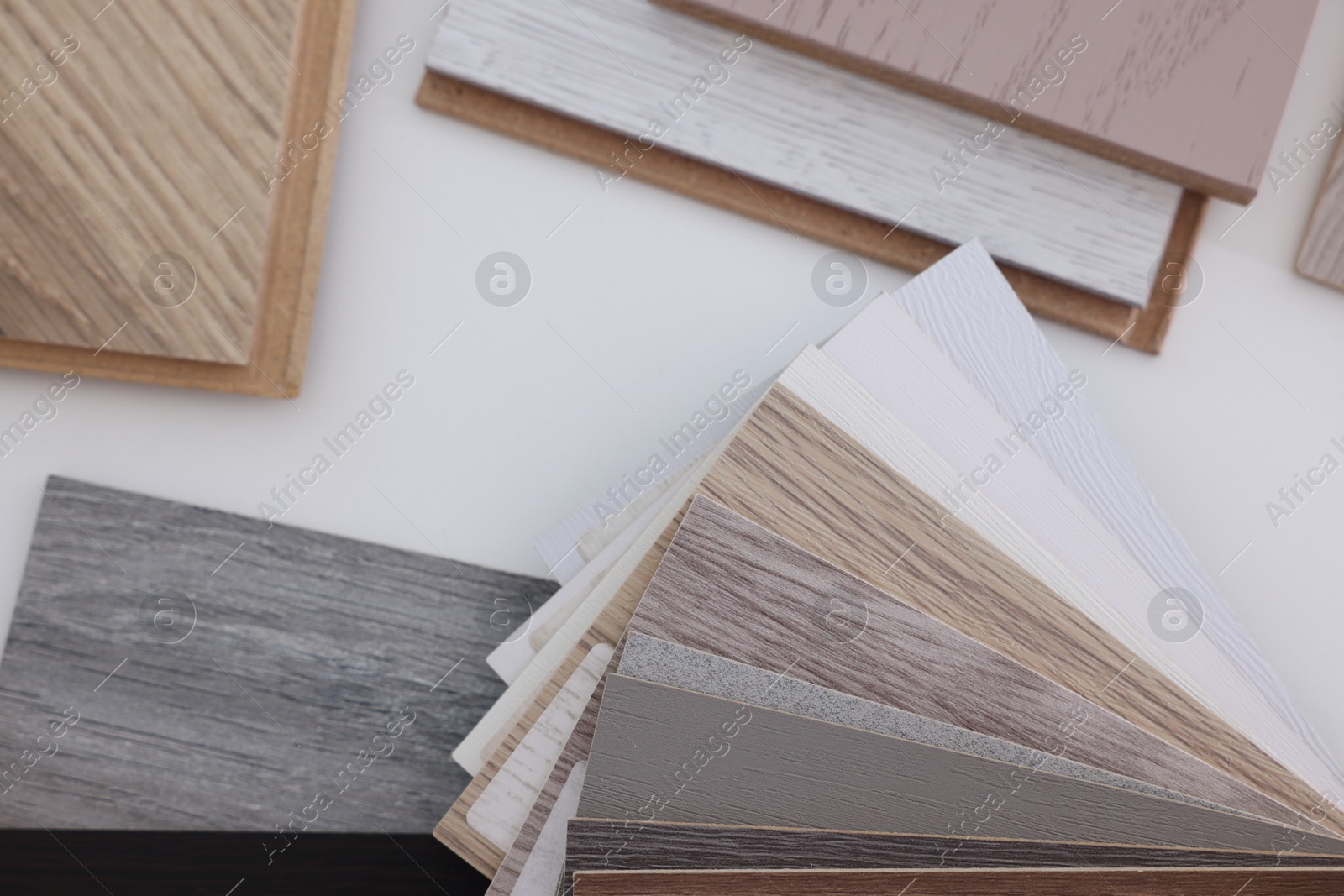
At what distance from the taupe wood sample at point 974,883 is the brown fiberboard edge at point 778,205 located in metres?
0.74

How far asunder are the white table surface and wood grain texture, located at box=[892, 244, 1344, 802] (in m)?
0.17

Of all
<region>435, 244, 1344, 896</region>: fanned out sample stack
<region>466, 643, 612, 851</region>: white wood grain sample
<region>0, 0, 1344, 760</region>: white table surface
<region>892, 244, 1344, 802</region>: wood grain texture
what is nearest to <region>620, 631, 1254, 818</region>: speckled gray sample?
<region>435, 244, 1344, 896</region>: fanned out sample stack

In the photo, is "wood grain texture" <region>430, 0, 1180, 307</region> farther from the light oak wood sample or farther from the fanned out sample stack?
the light oak wood sample

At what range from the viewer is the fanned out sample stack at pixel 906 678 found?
3.02ft

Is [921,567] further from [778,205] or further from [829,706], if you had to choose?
[778,205]

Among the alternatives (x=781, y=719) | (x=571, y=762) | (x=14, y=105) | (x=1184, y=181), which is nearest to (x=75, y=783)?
(x=571, y=762)

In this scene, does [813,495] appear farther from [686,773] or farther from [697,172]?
[697,172]

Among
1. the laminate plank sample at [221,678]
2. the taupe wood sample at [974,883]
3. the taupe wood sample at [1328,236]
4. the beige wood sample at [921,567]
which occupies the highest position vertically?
the laminate plank sample at [221,678]

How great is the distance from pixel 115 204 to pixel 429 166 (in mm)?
398

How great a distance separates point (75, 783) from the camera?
4.32ft

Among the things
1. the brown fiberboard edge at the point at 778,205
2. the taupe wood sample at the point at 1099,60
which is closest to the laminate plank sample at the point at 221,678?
the brown fiberboard edge at the point at 778,205

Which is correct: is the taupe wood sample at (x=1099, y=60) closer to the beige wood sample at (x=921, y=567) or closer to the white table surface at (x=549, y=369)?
the white table surface at (x=549, y=369)

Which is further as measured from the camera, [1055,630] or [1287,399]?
[1287,399]

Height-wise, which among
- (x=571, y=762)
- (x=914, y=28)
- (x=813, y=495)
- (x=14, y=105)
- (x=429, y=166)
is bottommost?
(x=571, y=762)
